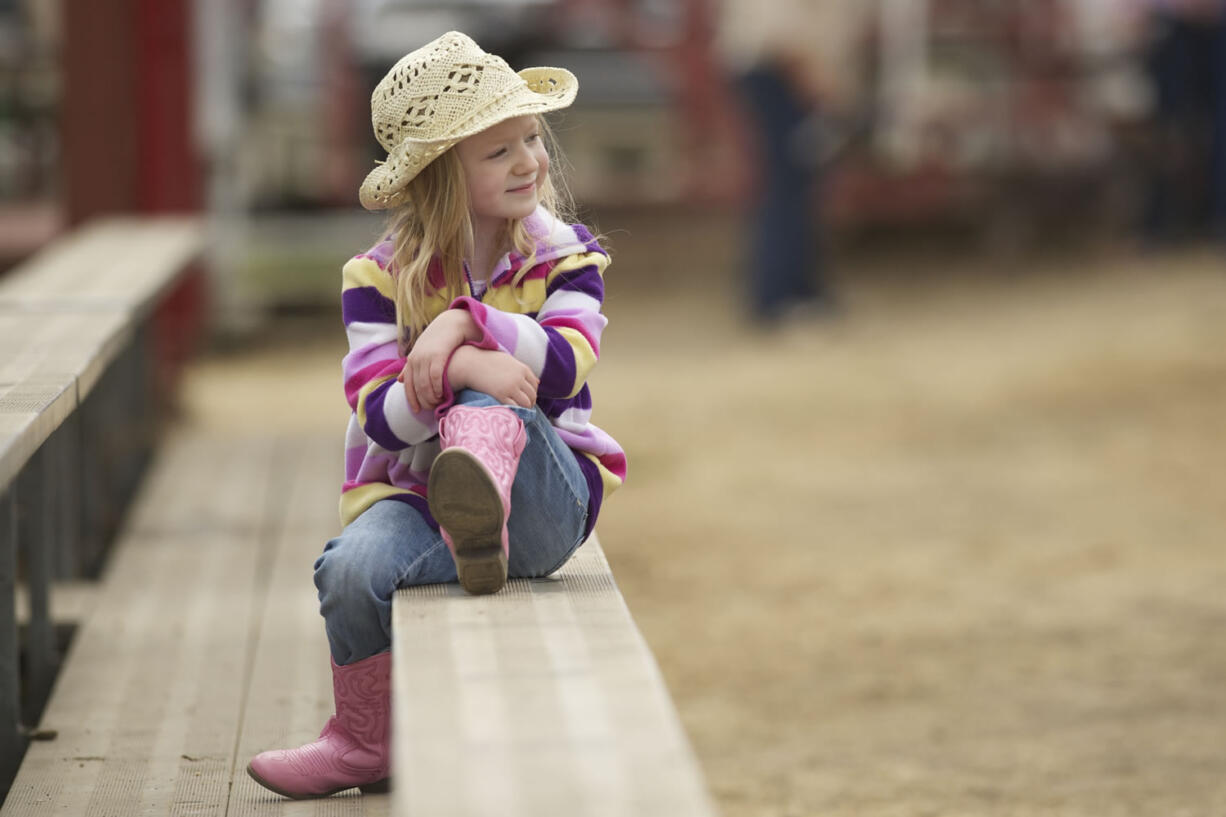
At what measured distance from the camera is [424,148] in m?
2.56

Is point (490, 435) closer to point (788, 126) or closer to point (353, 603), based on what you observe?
point (353, 603)

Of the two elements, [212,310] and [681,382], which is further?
[212,310]

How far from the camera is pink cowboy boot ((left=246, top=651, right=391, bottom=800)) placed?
8.64 feet

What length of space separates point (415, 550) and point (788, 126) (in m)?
9.39

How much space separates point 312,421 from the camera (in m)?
8.35

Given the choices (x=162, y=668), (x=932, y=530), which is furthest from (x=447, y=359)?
(x=932, y=530)

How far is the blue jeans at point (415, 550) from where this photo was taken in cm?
255

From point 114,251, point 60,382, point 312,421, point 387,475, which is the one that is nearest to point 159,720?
point 60,382

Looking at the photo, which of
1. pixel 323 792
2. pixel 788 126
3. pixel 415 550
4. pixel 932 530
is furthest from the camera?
pixel 788 126

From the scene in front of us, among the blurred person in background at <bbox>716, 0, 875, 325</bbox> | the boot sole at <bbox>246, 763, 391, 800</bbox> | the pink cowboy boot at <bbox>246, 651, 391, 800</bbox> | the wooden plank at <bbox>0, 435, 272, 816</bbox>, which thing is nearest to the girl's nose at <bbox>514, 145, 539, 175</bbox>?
the pink cowboy boot at <bbox>246, 651, 391, 800</bbox>

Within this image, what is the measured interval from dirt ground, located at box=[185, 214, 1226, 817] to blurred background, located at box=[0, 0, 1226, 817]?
0.07 feet

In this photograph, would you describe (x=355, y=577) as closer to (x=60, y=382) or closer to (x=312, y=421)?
(x=60, y=382)

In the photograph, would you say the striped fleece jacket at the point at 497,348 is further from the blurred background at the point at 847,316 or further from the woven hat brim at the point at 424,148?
the blurred background at the point at 847,316

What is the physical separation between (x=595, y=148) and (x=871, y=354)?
3.84 m
